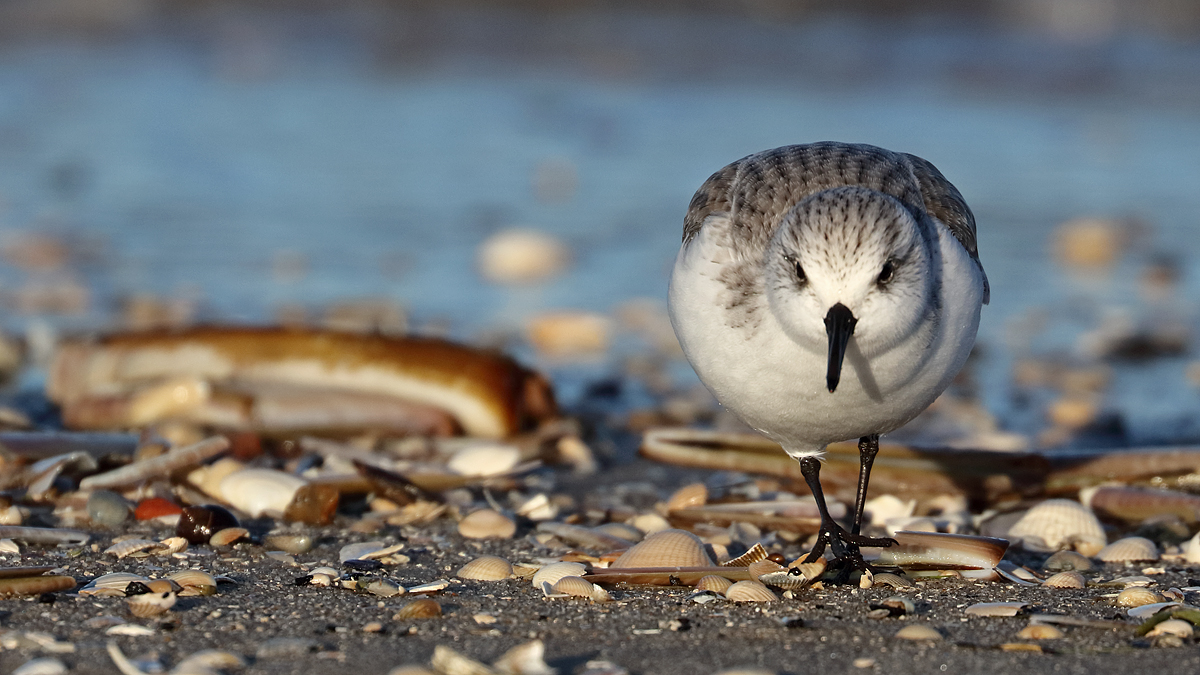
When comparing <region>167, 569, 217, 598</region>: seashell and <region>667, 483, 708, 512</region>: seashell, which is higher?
<region>667, 483, 708, 512</region>: seashell

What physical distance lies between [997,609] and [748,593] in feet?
1.81

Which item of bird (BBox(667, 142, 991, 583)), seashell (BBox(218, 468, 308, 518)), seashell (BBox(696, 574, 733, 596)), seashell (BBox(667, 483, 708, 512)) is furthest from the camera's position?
seashell (BBox(667, 483, 708, 512))

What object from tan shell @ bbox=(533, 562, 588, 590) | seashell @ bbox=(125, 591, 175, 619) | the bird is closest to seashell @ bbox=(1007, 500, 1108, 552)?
the bird

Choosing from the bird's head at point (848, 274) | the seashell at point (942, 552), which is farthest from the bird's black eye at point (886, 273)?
the seashell at point (942, 552)

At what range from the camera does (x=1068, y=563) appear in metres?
3.59

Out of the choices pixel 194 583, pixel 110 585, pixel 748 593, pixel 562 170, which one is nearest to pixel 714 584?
pixel 748 593

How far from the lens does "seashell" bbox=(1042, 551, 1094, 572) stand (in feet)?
11.7

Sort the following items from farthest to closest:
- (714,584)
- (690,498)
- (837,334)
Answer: (690,498) → (714,584) → (837,334)

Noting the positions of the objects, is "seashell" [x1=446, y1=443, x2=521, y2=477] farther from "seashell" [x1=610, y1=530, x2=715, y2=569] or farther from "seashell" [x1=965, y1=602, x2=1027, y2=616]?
"seashell" [x1=965, y1=602, x2=1027, y2=616]

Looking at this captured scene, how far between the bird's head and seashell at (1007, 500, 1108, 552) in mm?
1020

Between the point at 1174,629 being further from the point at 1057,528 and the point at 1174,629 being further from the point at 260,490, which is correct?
the point at 260,490

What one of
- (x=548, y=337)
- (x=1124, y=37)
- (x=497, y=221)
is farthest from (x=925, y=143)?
(x=1124, y=37)

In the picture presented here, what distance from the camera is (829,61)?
15.6m

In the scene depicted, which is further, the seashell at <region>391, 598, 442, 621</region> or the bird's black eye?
the bird's black eye
